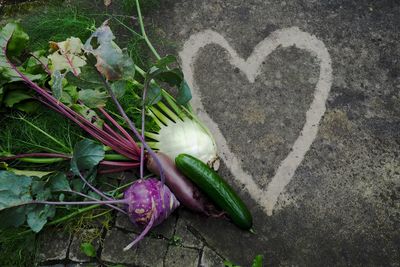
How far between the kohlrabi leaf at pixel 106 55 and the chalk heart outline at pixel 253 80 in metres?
0.77

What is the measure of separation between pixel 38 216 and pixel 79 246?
36cm

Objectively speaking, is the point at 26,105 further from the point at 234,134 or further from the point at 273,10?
the point at 273,10

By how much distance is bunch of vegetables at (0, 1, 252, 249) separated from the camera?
2.77 m

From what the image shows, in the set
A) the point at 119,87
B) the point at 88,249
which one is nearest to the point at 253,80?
the point at 119,87

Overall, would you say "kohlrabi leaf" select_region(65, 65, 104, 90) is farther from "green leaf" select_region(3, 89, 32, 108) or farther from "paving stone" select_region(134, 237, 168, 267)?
"paving stone" select_region(134, 237, 168, 267)

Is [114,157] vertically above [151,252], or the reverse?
[114,157]

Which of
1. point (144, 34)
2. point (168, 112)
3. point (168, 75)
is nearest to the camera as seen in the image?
point (168, 75)

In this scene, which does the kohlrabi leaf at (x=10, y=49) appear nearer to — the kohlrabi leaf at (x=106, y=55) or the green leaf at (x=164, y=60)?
the kohlrabi leaf at (x=106, y=55)

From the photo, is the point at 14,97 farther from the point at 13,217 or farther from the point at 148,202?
the point at 148,202

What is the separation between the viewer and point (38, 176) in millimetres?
2957

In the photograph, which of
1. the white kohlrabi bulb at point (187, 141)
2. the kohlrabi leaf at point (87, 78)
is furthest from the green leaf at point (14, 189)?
the white kohlrabi bulb at point (187, 141)

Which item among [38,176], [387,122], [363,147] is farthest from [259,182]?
[38,176]

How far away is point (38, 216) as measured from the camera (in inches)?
111

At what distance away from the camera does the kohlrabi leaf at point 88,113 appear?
3.06 metres
